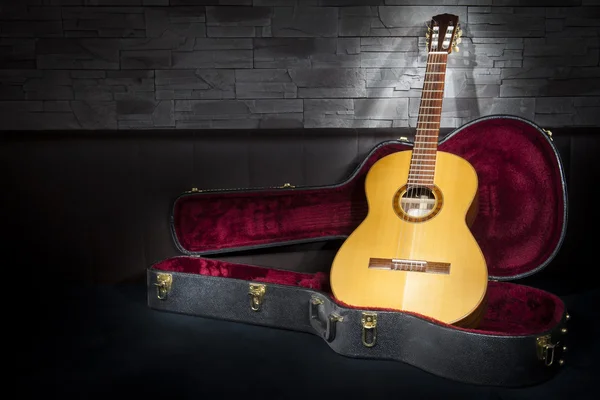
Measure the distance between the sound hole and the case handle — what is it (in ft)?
1.16

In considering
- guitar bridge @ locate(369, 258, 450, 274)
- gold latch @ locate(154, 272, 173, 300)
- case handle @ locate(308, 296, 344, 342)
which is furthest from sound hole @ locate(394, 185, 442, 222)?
gold latch @ locate(154, 272, 173, 300)

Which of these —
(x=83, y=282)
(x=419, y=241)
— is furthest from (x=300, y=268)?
(x=83, y=282)

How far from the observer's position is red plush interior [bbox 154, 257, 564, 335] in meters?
1.43

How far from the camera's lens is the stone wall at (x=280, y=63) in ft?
6.18

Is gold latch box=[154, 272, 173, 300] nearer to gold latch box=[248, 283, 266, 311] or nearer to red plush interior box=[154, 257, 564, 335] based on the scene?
red plush interior box=[154, 257, 564, 335]

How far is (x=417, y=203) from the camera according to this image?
1.45 metres

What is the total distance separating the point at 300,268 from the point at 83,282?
2.79ft

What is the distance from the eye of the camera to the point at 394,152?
168 cm

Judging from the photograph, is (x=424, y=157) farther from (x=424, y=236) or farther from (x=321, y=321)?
(x=321, y=321)

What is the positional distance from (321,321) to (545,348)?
1.81 ft

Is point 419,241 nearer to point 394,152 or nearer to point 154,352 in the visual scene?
point 394,152

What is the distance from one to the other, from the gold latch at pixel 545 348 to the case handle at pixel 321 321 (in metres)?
0.46

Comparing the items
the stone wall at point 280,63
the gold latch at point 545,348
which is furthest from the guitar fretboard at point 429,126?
the gold latch at point 545,348

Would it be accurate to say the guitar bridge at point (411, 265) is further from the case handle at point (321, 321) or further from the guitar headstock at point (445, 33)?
the guitar headstock at point (445, 33)
